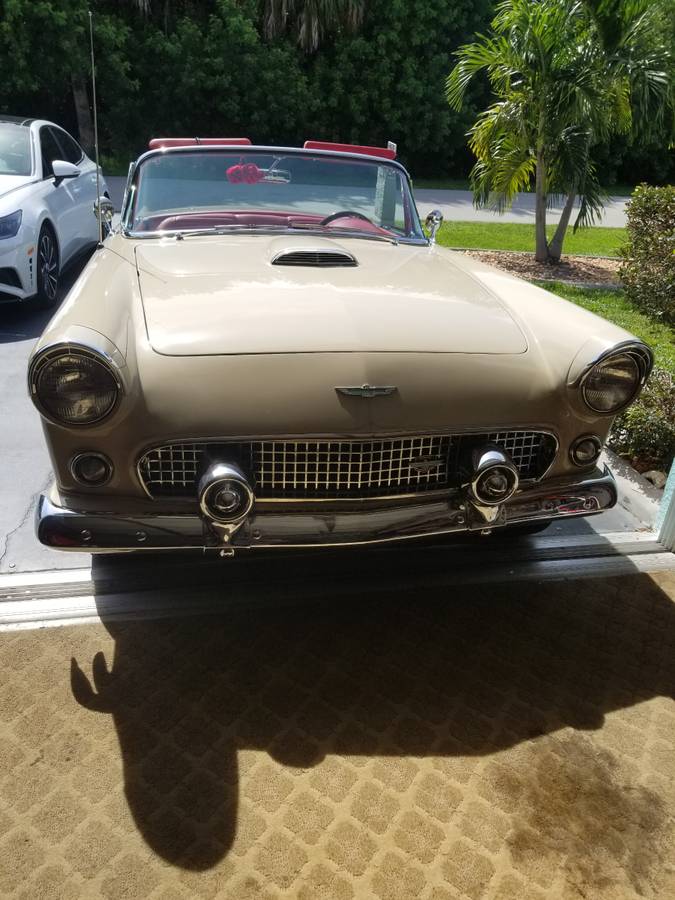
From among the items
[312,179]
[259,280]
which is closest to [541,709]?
[259,280]

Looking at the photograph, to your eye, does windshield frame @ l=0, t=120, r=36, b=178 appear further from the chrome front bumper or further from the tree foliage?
the tree foliage

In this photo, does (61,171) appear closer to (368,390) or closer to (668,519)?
(368,390)

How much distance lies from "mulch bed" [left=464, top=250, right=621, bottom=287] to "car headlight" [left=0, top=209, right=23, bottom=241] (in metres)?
4.88

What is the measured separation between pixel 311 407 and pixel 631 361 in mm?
1140

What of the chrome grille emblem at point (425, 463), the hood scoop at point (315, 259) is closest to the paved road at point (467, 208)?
the hood scoop at point (315, 259)

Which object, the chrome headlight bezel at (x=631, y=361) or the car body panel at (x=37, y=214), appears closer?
the chrome headlight bezel at (x=631, y=361)

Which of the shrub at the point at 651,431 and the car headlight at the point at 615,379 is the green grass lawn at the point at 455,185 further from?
the car headlight at the point at 615,379

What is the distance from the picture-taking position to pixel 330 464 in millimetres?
2371

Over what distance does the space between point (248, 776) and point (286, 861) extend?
0.93ft

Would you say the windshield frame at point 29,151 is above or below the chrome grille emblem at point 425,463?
above

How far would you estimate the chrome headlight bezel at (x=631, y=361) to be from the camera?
2.47 m

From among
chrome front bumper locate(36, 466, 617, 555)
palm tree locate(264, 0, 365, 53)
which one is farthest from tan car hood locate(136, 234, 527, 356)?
palm tree locate(264, 0, 365, 53)

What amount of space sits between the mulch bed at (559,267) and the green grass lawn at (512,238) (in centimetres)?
29

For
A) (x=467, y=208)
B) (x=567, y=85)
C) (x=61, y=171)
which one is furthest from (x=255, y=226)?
(x=467, y=208)
